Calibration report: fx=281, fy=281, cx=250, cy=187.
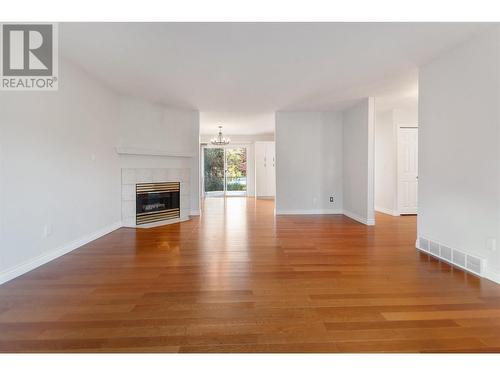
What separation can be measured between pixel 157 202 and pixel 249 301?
13.4 feet

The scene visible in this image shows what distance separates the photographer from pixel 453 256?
9.91 feet

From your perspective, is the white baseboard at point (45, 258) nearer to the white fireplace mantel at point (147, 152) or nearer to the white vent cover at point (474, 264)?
the white fireplace mantel at point (147, 152)

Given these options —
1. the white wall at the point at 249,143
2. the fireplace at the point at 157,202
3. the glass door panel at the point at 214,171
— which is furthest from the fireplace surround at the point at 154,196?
the glass door panel at the point at 214,171

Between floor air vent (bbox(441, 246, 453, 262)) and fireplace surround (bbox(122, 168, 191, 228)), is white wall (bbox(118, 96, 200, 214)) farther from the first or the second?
floor air vent (bbox(441, 246, 453, 262))

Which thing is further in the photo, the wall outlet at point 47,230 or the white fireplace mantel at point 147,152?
the white fireplace mantel at point 147,152

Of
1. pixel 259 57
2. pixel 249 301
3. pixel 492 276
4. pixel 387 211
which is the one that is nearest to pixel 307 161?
pixel 387 211

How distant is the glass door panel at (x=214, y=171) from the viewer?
1102cm

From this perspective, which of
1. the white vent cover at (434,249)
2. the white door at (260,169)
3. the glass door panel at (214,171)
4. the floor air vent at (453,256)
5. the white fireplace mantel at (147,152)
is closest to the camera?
the floor air vent at (453,256)

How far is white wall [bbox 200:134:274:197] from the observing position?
10648mm

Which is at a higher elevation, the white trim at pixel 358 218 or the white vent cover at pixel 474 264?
the white trim at pixel 358 218

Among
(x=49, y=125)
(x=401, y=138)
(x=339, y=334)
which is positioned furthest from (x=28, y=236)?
(x=401, y=138)

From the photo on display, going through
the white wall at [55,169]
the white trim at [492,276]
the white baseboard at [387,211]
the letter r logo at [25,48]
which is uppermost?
the letter r logo at [25,48]

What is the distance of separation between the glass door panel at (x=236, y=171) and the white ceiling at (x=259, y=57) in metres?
5.74

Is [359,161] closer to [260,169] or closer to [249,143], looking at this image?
[260,169]
